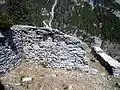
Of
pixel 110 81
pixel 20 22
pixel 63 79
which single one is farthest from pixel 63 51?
pixel 20 22

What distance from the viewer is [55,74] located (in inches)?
599

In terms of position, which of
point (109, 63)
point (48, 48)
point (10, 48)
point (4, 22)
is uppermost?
point (4, 22)

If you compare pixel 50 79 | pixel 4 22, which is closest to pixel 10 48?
pixel 4 22

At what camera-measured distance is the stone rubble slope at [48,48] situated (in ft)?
50.4

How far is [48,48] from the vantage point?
51.9ft

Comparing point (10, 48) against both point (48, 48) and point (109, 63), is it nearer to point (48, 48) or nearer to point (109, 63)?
point (48, 48)

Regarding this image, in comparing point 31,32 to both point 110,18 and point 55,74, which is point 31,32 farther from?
point 110,18

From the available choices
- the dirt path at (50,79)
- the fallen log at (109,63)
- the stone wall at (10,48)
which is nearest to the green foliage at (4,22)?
the stone wall at (10,48)

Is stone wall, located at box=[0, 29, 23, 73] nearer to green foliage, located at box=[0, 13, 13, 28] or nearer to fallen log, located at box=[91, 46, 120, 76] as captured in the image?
green foliage, located at box=[0, 13, 13, 28]

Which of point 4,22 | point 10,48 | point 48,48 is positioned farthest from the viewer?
point 48,48

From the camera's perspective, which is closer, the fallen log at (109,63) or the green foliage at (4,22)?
the green foliage at (4,22)

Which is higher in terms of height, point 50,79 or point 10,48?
point 10,48

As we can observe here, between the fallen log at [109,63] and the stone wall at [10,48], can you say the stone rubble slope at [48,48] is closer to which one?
the stone wall at [10,48]

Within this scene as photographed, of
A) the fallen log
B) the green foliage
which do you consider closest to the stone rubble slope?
the green foliage
